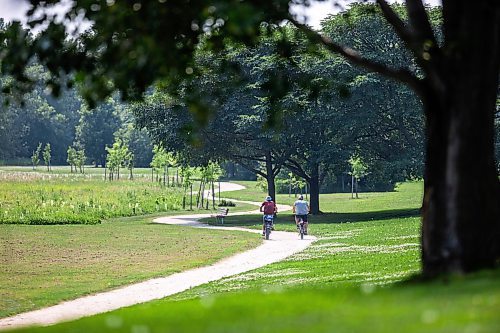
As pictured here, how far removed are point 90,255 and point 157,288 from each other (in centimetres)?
865

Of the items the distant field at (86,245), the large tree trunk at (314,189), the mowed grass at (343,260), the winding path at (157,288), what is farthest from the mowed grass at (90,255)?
the large tree trunk at (314,189)

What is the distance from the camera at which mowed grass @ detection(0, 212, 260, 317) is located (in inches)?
824

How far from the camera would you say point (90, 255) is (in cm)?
2898

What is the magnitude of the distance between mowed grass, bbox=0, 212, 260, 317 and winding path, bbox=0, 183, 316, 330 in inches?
21.1

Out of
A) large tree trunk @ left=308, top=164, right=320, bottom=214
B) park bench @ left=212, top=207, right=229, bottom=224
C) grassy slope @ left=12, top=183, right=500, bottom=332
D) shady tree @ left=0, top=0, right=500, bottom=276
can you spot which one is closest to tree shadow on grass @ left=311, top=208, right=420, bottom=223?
large tree trunk @ left=308, top=164, right=320, bottom=214

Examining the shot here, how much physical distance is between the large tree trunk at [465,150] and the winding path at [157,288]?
769 centimetres

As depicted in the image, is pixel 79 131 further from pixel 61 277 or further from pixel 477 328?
pixel 477 328

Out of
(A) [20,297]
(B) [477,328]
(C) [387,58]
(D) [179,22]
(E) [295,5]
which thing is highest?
(C) [387,58]

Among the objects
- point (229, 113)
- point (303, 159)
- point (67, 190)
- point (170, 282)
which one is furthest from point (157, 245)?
point (67, 190)

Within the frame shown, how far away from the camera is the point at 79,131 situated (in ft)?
449

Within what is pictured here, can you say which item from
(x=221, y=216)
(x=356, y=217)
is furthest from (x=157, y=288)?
(x=356, y=217)

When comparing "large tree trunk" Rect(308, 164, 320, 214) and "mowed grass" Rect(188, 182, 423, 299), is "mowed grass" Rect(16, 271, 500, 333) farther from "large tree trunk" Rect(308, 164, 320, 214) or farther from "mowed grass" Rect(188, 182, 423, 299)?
"large tree trunk" Rect(308, 164, 320, 214)

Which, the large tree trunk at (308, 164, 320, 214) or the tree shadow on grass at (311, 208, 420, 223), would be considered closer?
the tree shadow on grass at (311, 208, 420, 223)

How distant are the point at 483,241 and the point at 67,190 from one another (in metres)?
61.4
